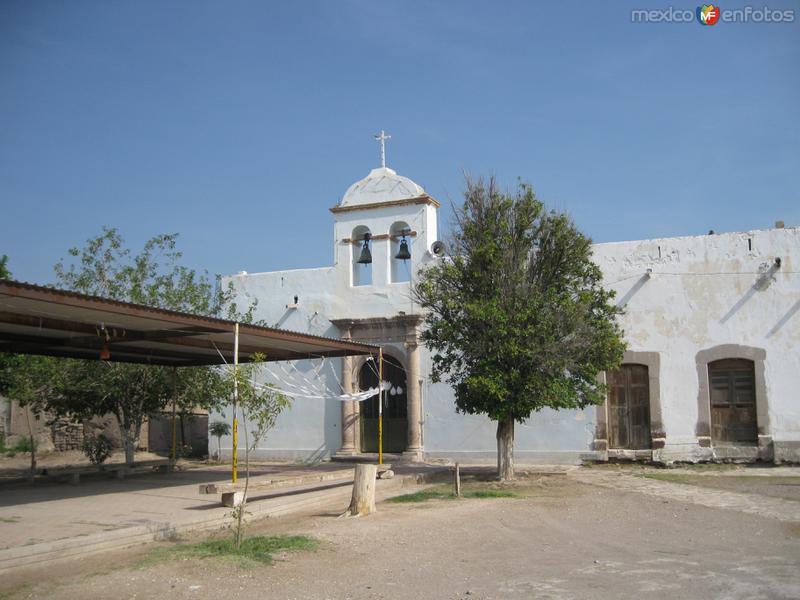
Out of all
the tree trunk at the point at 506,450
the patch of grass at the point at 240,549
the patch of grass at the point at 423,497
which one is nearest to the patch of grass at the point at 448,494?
the patch of grass at the point at 423,497

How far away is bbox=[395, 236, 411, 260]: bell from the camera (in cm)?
1986

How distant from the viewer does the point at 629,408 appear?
1841 cm

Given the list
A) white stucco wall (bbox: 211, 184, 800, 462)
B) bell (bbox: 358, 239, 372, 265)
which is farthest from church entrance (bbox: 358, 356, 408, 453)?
bell (bbox: 358, 239, 372, 265)

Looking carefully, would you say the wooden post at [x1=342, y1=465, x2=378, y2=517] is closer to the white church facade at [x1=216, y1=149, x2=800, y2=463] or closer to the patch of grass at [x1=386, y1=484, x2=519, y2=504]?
the patch of grass at [x1=386, y1=484, x2=519, y2=504]

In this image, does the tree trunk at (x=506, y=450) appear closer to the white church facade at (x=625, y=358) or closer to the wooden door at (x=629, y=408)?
the white church facade at (x=625, y=358)

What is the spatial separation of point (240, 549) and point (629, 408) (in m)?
12.4

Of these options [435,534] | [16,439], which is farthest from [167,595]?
[16,439]

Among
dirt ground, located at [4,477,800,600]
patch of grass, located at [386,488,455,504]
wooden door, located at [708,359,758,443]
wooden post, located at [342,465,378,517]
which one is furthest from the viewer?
wooden door, located at [708,359,758,443]

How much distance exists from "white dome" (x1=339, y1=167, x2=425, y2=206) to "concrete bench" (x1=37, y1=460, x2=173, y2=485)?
7968mm

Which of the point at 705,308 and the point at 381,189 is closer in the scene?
the point at 705,308

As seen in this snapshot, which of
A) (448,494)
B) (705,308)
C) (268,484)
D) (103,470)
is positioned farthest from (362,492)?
(705,308)

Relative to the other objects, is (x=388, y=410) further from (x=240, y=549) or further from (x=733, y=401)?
(x=240, y=549)

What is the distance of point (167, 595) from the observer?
21.2 ft

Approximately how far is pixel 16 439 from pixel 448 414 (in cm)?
1437
